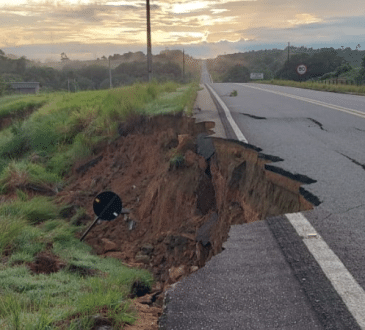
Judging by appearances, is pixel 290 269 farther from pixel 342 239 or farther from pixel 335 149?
pixel 335 149

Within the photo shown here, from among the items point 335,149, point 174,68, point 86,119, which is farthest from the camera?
point 174,68

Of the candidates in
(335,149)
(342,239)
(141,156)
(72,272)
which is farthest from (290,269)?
(141,156)

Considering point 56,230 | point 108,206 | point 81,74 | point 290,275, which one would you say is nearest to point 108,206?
point 108,206

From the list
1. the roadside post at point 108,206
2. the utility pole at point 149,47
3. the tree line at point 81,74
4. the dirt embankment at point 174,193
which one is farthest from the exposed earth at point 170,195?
the tree line at point 81,74

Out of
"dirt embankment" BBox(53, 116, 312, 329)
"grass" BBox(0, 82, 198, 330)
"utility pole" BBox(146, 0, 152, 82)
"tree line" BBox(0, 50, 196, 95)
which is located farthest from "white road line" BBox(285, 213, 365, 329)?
"tree line" BBox(0, 50, 196, 95)

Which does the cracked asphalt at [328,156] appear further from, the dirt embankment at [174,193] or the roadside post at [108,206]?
the roadside post at [108,206]

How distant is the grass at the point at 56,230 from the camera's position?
284 centimetres

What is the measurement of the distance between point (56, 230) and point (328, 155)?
405 cm

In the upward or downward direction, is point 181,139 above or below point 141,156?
above

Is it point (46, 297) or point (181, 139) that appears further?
point (181, 139)

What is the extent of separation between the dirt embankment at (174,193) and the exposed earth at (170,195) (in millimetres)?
16

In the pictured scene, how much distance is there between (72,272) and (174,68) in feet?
318

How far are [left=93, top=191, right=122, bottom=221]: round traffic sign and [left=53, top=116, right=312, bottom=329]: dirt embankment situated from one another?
407 millimetres

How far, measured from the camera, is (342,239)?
10.6ft
